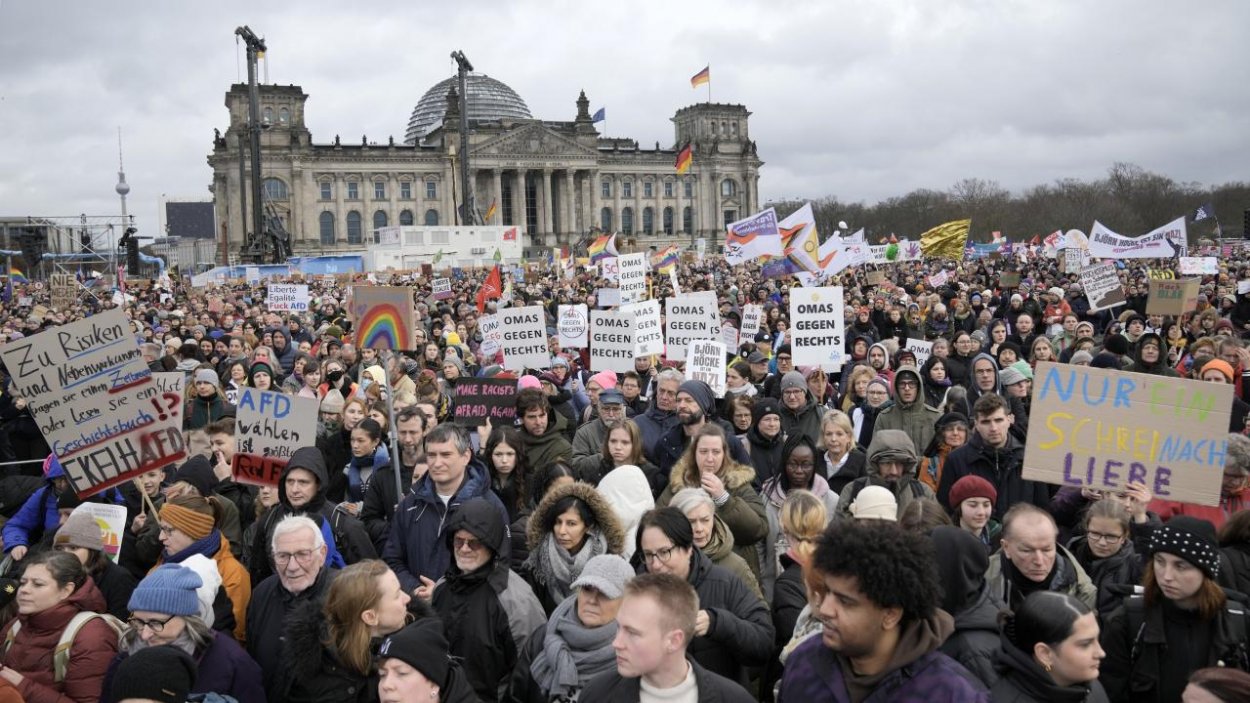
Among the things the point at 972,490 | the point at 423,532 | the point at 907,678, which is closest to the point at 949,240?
the point at 972,490

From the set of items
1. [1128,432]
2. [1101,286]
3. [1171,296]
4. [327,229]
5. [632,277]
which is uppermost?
[327,229]

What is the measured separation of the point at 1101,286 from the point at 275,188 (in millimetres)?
83502

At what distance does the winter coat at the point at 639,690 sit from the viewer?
2996 millimetres

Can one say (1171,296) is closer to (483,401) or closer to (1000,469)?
(1000,469)

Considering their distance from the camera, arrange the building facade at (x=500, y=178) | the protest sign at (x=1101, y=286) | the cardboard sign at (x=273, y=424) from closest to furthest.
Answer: the cardboard sign at (x=273, y=424)
the protest sign at (x=1101, y=286)
the building facade at (x=500, y=178)

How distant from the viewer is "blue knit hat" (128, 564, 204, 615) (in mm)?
3727

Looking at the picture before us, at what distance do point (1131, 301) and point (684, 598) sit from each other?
1605cm

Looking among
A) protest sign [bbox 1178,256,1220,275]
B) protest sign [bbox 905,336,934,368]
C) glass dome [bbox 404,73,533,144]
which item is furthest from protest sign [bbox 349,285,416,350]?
glass dome [bbox 404,73,533,144]

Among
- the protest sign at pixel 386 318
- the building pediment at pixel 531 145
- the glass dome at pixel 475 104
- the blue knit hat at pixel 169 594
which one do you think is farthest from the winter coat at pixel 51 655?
the glass dome at pixel 475 104

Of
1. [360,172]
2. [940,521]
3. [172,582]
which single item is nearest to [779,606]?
[940,521]

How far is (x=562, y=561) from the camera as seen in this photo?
173 inches

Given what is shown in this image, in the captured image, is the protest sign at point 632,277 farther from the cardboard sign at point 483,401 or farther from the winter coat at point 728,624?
the winter coat at point 728,624

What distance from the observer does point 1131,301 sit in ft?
54.9

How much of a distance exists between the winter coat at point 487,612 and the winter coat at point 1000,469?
→ 292cm
